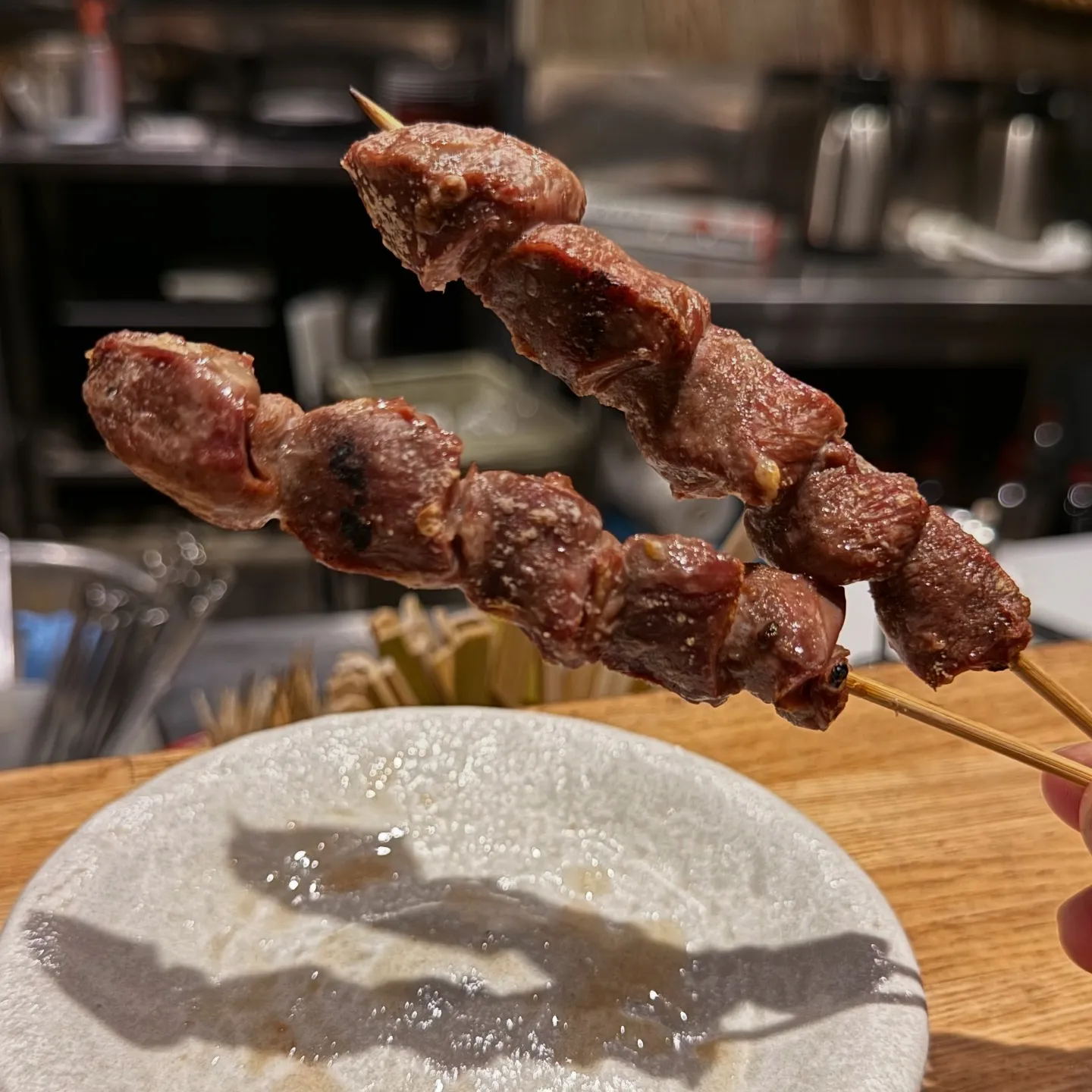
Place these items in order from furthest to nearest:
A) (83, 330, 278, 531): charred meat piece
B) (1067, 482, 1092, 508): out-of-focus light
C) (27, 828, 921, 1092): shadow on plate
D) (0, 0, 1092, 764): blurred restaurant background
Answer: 1. (0, 0, 1092, 764): blurred restaurant background
2. (1067, 482, 1092, 508): out-of-focus light
3. (27, 828, 921, 1092): shadow on plate
4. (83, 330, 278, 531): charred meat piece

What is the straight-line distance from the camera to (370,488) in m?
0.79

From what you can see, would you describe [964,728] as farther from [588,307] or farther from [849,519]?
[588,307]

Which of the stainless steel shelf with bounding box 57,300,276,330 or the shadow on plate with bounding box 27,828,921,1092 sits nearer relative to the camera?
the shadow on plate with bounding box 27,828,921,1092

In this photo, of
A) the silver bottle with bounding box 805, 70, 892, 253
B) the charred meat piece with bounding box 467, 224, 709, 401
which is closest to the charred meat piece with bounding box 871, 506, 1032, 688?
the charred meat piece with bounding box 467, 224, 709, 401

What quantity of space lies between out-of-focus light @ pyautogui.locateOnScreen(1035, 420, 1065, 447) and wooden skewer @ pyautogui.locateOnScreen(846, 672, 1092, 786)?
10.1 feet

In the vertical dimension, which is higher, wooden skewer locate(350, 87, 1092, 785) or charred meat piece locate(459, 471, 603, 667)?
charred meat piece locate(459, 471, 603, 667)

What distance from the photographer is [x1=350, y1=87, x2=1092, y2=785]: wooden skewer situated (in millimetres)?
838

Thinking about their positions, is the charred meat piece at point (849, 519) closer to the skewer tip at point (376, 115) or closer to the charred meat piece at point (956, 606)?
the charred meat piece at point (956, 606)

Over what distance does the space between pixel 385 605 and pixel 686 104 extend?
6.88ft

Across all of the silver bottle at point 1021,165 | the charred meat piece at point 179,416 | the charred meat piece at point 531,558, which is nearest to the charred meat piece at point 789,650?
the charred meat piece at point 531,558

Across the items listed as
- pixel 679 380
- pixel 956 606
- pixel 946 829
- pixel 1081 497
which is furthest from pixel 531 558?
pixel 1081 497

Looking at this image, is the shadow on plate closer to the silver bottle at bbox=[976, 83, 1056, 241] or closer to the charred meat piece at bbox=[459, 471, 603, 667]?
the charred meat piece at bbox=[459, 471, 603, 667]

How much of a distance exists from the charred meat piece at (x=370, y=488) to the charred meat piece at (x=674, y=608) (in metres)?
0.14

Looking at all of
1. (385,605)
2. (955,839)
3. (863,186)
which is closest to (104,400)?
(955,839)
